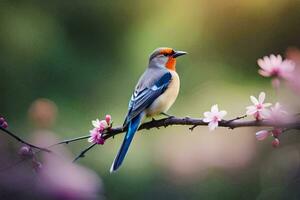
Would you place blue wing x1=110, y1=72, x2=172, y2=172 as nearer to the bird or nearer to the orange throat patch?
the bird

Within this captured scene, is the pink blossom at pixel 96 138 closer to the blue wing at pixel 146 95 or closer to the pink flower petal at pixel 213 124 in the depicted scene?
the pink flower petal at pixel 213 124

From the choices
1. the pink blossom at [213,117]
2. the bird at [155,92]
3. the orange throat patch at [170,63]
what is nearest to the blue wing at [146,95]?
the bird at [155,92]

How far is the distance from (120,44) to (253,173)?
147cm

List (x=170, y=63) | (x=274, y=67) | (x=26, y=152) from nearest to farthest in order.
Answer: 1. (x=274, y=67)
2. (x=26, y=152)
3. (x=170, y=63)

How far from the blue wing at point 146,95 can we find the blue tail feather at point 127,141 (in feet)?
0.04

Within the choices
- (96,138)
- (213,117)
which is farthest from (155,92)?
(213,117)

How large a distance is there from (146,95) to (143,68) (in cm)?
168

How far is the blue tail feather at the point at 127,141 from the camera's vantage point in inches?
43.1

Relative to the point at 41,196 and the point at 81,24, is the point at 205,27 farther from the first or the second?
the point at 41,196

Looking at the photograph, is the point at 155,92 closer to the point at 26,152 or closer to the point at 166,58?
the point at 166,58

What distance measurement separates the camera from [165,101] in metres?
1.59

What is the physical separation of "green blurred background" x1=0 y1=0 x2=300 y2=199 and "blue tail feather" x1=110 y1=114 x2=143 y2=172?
1.00m

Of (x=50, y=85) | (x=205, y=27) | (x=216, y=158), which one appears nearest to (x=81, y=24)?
(x=50, y=85)

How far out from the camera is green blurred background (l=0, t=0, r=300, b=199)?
2.60 m
